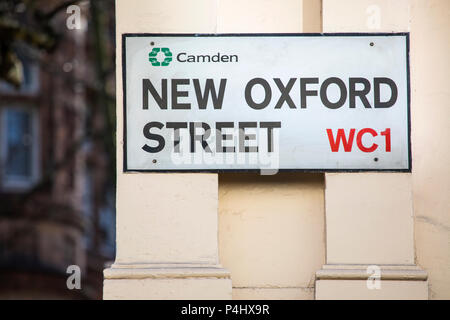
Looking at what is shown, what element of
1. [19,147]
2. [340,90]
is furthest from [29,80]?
[340,90]

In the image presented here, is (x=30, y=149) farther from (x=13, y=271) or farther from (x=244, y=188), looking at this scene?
(x=244, y=188)

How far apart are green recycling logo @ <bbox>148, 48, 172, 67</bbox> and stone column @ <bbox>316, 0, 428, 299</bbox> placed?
1222 millimetres

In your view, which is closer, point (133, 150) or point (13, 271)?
point (133, 150)

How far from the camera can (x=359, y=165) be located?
522 centimetres

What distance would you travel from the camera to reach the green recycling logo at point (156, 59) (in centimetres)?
527

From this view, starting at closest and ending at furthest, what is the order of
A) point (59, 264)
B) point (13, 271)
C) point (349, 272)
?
point (349, 272), point (13, 271), point (59, 264)

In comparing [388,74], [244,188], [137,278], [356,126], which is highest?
[388,74]

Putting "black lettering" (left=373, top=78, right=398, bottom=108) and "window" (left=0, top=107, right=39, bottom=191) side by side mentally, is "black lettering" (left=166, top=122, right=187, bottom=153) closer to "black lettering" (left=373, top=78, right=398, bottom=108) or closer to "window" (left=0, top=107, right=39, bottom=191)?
"black lettering" (left=373, top=78, right=398, bottom=108)

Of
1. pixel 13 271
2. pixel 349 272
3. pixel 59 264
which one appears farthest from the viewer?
pixel 59 264

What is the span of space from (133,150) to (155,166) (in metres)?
0.17

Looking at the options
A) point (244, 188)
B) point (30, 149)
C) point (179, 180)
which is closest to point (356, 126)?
point (244, 188)

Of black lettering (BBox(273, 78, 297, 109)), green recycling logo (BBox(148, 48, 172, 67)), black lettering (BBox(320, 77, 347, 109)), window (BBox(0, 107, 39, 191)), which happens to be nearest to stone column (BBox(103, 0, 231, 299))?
green recycling logo (BBox(148, 48, 172, 67))

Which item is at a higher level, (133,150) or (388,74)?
(388,74)

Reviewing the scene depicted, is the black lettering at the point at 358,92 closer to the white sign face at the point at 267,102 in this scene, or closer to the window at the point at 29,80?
the white sign face at the point at 267,102
